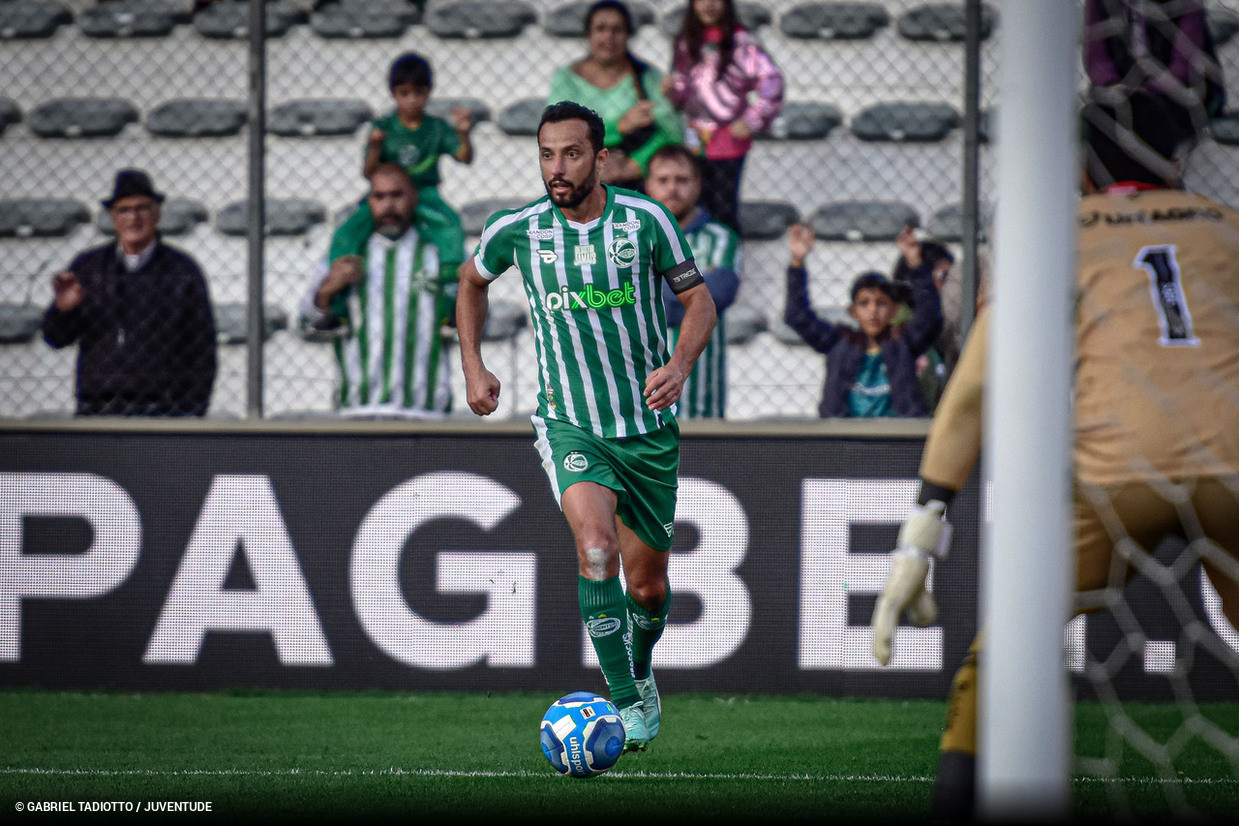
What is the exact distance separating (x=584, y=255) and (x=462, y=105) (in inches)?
151

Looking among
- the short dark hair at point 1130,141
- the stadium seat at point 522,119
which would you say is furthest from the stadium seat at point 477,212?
the short dark hair at point 1130,141

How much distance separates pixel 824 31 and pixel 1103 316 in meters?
5.37

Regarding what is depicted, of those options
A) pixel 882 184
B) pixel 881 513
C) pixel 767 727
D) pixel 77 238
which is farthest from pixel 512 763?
pixel 77 238

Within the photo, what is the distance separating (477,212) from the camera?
8.48 m

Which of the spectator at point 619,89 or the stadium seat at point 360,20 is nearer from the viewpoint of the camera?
the spectator at point 619,89

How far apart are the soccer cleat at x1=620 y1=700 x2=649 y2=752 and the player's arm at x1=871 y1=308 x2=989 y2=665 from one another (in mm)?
1904

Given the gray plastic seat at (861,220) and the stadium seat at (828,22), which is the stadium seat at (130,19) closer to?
the stadium seat at (828,22)

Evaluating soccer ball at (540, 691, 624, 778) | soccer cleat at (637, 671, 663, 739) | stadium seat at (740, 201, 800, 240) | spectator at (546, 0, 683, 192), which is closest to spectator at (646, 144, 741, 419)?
spectator at (546, 0, 683, 192)

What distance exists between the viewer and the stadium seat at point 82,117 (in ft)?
28.0

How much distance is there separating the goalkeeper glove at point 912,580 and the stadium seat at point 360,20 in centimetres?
633

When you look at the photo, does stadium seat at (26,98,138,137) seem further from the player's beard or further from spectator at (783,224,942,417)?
the player's beard

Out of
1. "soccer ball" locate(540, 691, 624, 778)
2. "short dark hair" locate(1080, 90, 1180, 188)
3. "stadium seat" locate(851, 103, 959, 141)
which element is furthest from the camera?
"stadium seat" locate(851, 103, 959, 141)

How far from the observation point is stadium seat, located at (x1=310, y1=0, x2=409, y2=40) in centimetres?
865

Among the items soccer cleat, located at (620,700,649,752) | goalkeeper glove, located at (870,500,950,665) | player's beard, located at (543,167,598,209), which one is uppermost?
player's beard, located at (543,167,598,209)
